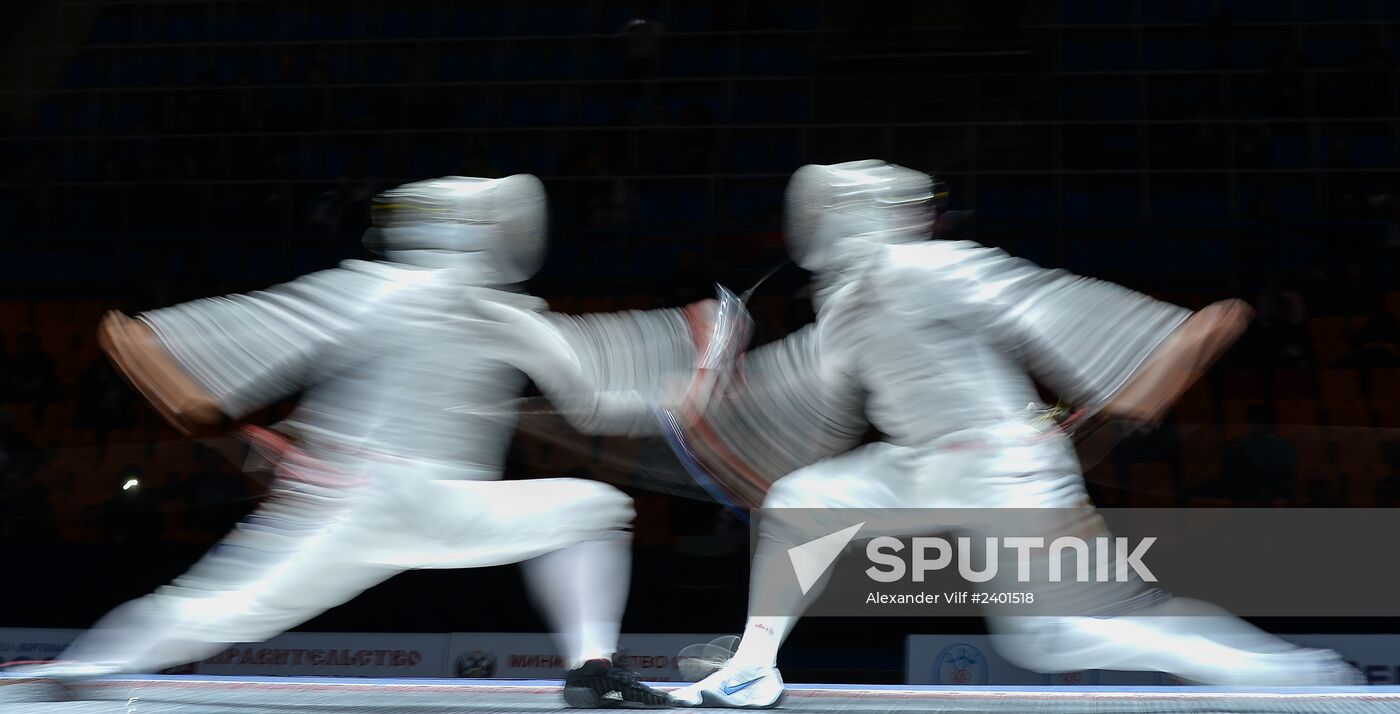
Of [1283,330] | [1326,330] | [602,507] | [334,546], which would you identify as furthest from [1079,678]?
[334,546]

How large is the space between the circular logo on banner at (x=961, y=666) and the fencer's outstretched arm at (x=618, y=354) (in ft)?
6.67

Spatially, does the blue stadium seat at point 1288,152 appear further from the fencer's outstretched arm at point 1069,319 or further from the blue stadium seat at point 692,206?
the fencer's outstretched arm at point 1069,319

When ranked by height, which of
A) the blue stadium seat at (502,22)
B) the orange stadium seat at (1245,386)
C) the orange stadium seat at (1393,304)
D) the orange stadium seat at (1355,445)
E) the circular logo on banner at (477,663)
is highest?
the blue stadium seat at (502,22)

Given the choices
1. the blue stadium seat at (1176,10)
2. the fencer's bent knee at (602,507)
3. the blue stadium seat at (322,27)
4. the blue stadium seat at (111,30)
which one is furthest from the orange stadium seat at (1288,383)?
the blue stadium seat at (111,30)

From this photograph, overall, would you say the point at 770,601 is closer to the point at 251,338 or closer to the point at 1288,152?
the point at 251,338

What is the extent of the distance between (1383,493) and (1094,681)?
1.46 metres

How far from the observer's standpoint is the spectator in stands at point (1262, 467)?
5.04 metres

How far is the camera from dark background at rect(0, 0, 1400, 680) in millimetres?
5227

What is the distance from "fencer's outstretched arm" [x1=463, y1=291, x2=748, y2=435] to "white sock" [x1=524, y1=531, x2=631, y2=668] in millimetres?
298

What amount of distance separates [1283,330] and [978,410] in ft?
11.6

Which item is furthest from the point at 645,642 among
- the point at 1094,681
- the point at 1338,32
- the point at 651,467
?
the point at 1338,32

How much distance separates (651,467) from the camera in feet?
13.2

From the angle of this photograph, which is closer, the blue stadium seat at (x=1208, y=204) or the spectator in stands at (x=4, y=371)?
the spectator in stands at (x=4, y=371)

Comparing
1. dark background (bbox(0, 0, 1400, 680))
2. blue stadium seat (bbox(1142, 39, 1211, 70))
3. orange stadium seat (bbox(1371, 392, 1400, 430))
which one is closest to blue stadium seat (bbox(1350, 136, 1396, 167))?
dark background (bbox(0, 0, 1400, 680))
